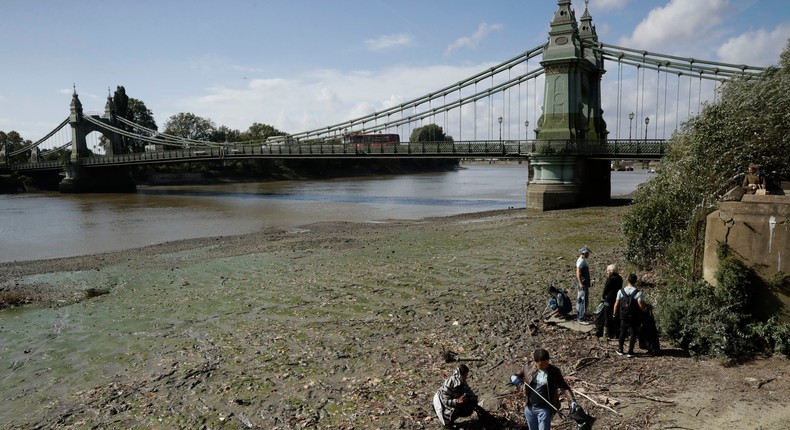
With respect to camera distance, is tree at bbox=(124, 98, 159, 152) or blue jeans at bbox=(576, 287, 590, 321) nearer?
blue jeans at bbox=(576, 287, 590, 321)

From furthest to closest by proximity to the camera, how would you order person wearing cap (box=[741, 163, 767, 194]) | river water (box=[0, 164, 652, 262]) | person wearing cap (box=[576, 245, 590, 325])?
river water (box=[0, 164, 652, 262]) → person wearing cap (box=[576, 245, 590, 325]) → person wearing cap (box=[741, 163, 767, 194])

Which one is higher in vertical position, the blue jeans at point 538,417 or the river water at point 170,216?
the blue jeans at point 538,417

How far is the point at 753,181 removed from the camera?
10773 millimetres

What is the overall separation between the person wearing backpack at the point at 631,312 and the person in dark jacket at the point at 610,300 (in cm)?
52

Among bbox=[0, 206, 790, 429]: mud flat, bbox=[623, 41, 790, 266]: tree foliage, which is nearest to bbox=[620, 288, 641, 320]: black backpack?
bbox=[0, 206, 790, 429]: mud flat

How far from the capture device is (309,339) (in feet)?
38.1

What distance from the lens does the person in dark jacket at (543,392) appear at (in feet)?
21.8

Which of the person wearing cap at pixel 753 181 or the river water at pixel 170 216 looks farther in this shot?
the river water at pixel 170 216

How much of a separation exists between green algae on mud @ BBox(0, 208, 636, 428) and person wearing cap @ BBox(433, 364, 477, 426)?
46cm

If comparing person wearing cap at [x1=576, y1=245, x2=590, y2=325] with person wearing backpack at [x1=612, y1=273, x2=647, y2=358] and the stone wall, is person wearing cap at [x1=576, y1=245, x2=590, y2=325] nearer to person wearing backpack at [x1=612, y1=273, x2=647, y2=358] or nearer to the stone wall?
person wearing backpack at [x1=612, y1=273, x2=647, y2=358]

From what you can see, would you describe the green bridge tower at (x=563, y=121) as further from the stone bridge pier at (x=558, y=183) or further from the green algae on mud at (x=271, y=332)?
the green algae on mud at (x=271, y=332)

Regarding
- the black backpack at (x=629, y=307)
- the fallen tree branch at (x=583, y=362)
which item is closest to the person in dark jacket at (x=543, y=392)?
the fallen tree branch at (x=583, y=362)

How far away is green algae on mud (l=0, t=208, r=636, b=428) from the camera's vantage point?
8.78 meters

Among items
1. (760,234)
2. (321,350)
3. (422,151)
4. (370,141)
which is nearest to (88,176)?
(370,141)
